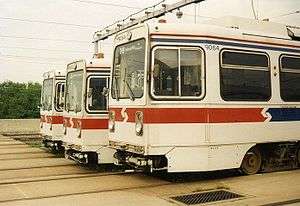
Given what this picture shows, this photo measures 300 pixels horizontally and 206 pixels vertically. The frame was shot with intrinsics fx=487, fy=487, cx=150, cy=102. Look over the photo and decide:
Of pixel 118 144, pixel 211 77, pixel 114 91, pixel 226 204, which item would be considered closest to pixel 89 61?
pixel 114 91

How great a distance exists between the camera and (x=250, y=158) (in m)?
11.3

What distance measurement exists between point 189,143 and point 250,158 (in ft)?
6.68

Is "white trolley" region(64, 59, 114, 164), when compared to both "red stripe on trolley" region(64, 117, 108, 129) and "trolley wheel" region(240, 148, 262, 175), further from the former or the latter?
"trolley wheel" region(240, 148, 262, 175)

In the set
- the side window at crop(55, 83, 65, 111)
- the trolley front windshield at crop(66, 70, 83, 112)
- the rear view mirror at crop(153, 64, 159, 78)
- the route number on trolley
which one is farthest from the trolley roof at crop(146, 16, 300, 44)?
the side window at crop(55, 83, 65, 111)

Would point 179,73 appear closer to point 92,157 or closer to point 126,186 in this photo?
point 126,186

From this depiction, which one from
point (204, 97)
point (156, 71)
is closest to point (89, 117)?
point (156, 71)

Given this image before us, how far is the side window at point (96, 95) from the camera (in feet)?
41.6

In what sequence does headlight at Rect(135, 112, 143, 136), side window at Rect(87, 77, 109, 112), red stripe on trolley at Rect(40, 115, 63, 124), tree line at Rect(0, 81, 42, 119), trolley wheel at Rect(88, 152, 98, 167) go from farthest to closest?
tree line at Rect(0, 81, 42, 119), red stripe on trolley at Rect(40, 115, 63, 124), side window at Rect(87, 77, 109, 112), trolley wheel at Rect(88, 152, 98, 167), headlight at Rect(135, 112, 143, 136)

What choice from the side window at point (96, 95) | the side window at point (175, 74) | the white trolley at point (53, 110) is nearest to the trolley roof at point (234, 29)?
the side window at point (175, 74)

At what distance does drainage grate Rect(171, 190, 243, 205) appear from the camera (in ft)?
29.0

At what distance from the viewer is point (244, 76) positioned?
10.9 metres

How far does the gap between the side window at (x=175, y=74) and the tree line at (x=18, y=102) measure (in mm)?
26951

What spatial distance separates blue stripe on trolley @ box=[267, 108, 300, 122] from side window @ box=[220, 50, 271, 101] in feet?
1.27

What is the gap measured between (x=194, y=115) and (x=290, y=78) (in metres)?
3.30
